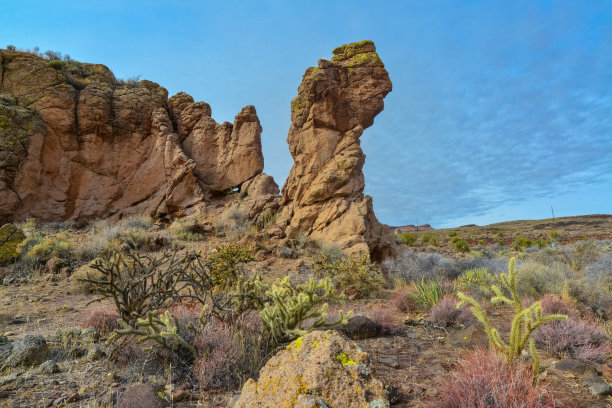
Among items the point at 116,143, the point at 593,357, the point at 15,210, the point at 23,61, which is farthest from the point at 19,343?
the point at 23,61

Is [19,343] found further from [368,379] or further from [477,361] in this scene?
[477,361]

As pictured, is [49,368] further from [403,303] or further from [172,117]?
[172,117]

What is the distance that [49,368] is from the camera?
3.31 m

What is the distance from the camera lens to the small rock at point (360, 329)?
4.73 metres

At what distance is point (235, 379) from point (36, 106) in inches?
768

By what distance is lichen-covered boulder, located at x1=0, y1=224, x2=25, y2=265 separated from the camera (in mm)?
9859

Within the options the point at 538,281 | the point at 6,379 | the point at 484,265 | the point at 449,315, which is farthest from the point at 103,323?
the point at 484,265

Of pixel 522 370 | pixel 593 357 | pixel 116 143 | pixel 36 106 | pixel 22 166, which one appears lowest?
pixel 593 357

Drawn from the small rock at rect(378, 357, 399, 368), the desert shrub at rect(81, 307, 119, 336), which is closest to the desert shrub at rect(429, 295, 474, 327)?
the small rock at rect(378, 357, 399, 368)

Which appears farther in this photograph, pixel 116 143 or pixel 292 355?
pixel 116 143

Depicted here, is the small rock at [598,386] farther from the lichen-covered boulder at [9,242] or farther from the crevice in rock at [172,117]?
the crevice in rock at [172,117]

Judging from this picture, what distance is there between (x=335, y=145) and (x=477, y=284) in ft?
25.2

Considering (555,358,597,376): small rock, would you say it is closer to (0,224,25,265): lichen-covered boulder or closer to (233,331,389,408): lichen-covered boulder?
(233,331,389,408): lichen-covered boulder

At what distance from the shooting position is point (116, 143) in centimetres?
1822
